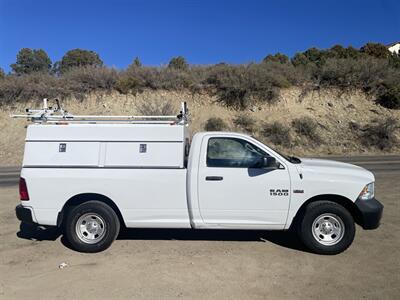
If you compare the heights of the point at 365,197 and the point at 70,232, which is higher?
the point at 365,197

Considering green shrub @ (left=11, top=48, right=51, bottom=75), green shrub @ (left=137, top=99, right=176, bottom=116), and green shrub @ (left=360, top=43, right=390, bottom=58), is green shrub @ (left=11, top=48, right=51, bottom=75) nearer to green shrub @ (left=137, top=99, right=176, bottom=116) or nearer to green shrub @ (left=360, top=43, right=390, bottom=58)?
→ green shrub @ (left=137, top=99, right=176, bottom=116)

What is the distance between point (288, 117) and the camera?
3016cm

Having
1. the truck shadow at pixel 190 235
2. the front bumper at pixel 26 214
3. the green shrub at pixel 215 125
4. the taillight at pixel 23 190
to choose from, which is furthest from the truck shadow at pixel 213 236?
the green shrub at pixel 215 125

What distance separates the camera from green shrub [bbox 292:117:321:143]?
2767 cm

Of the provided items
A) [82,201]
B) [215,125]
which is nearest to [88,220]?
[82,201]

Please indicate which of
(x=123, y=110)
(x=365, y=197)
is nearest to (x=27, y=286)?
(x=365, y=197)

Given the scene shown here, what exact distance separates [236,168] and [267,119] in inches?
963

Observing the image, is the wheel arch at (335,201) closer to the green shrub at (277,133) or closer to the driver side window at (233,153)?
the driver side window at (233,153)

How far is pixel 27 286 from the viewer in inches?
196

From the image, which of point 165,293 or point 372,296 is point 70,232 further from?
point 372,296

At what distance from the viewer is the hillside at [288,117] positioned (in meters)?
27.0

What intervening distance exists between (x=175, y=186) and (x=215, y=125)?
2290 centimetres

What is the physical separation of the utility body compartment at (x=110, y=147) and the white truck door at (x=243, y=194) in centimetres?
57

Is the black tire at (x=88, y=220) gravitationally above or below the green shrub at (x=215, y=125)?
below
